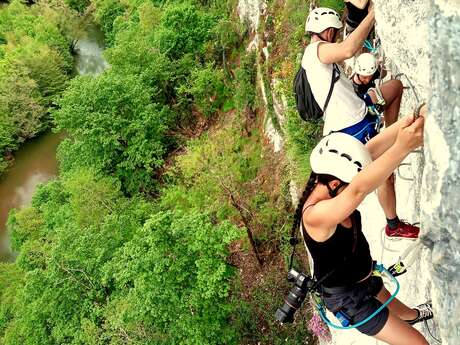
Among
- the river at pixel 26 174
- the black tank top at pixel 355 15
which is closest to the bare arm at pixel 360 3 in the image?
the black tank top at pixel 355 15

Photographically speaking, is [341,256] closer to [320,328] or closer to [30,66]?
[320,328]

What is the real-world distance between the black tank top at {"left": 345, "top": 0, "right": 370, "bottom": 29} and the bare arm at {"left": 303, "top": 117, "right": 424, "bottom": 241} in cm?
318

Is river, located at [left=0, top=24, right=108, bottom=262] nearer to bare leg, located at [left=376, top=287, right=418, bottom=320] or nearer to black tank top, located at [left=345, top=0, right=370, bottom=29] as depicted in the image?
black tank top, located at [left=345, top=0, right=370, bottom=29]

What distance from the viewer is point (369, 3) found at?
5883mm

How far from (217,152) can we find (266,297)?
680cm

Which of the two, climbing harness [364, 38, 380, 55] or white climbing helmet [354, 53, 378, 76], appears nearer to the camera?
white climbing helmet [354, 53, 378, 76]

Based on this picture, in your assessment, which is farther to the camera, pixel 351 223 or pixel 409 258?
pixel 409 258

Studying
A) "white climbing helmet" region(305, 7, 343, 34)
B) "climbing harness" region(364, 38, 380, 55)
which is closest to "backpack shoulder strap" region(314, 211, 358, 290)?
"white climbing helmet" region(305, 7, 343, 34)

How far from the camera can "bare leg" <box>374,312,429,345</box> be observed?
4.23 m

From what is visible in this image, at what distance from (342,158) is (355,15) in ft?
10.7

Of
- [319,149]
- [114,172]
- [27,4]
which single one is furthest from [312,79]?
[27,4]

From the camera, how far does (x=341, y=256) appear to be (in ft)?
12.4

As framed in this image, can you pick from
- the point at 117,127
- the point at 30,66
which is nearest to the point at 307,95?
the point at 117,127

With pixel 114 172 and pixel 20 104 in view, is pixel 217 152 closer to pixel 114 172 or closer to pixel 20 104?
pixel 114 172
